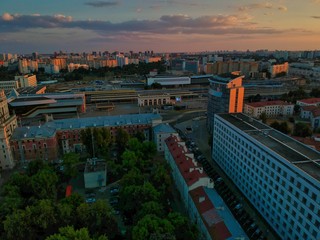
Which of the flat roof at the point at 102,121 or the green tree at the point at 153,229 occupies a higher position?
the flat roof at the point at 102,121

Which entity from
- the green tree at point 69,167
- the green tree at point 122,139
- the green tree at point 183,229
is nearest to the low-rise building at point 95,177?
the green tree at point 69,167

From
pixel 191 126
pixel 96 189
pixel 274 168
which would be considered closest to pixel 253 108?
pixel 191 126

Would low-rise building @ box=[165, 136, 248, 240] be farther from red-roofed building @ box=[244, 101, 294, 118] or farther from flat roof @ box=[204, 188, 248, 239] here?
red-roofed building @ box=[244, 101, 294, 118]

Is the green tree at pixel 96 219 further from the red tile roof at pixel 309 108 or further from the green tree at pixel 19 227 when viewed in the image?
the red tile roof at pixel 309 108

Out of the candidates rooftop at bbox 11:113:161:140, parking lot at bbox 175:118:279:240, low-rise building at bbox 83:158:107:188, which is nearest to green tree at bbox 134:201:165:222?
parking lot at bbox 175:118:279:240

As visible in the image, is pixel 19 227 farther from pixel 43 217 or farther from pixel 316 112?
pixel 316 112

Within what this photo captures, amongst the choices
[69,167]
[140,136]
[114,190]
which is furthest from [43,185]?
[140,136]

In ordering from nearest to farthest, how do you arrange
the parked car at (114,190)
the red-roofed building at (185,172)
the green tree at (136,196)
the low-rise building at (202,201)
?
1. the low-rise building at (202,201)
2. the green tree at (136,196)
3. the red-roofed building at (185,172)
4. the parked car at (114,190)
